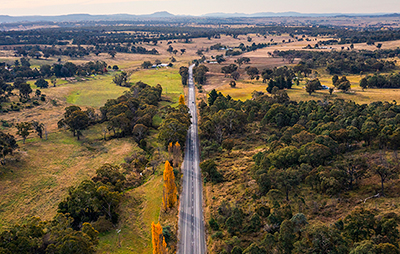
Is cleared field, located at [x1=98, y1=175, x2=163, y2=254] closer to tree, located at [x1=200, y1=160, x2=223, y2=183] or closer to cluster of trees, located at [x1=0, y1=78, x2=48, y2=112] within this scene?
tree, located at [x1=200, y1=160, x2=223, y2=183]

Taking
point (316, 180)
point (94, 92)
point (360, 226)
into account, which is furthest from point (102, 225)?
point (94, 92)

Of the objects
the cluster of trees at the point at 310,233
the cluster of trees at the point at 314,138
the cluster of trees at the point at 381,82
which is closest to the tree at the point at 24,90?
the cluster of trees at the point at 314,138

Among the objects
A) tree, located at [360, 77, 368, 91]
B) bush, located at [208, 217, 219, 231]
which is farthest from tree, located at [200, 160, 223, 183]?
tree, located at [360, 77, 368, 91]

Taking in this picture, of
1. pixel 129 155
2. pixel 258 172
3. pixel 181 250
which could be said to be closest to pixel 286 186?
pixel 258 172

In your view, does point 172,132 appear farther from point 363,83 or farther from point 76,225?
point 363,83

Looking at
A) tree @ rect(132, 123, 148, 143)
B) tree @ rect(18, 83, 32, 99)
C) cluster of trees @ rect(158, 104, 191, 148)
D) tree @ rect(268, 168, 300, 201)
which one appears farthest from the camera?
tree @ rect(18, 83, 32, 99)

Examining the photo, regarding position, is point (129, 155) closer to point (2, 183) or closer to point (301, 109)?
point (2, 183)
